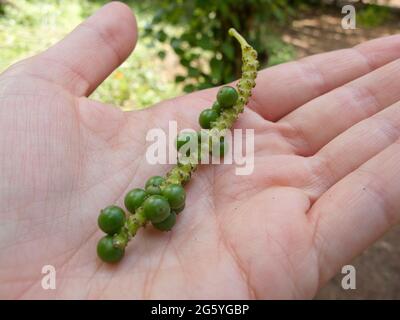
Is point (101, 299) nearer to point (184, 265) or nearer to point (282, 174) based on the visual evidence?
point (184, 265)

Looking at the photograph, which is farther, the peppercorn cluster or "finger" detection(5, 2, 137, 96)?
"finger" detection(5, 2, 137, 96)

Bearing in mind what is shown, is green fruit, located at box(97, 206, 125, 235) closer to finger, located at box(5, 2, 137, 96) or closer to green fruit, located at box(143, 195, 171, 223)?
green fruit, located at box(143, 195, 171, 223)

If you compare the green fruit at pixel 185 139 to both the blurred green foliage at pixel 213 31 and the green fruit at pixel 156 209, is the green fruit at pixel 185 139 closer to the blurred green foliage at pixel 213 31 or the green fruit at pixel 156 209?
the green fruit at pixel 156 209

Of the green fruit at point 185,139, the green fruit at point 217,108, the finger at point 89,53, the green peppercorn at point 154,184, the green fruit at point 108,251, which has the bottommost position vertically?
the green fruit at point 108,251

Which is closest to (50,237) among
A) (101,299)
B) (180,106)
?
(101,299)

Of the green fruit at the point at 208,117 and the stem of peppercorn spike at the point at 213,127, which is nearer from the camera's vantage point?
the stem of peppercorn spike at the point at 213,127

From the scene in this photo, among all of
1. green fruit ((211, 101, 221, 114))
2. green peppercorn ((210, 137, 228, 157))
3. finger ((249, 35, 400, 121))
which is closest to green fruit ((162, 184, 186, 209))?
green peppercorn ((210, 137, 228, 157))

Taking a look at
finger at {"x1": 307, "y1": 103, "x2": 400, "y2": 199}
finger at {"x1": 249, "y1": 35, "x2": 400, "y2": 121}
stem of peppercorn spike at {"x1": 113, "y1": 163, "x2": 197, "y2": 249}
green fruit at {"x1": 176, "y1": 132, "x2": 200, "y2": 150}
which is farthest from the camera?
finger at {"x1": 249, "y1": 35, "x2": 400, "y2": 121}

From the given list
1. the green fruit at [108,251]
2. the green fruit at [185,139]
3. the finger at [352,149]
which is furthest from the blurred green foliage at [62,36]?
the green fruit at [108,251]
